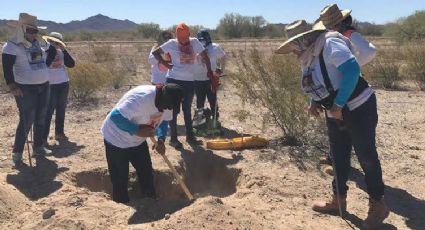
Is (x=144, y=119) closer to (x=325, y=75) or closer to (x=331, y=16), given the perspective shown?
(x=325, y=75)

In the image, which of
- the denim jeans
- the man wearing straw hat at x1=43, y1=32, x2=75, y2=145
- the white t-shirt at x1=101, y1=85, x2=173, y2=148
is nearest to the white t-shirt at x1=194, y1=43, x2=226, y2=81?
the denim jeans

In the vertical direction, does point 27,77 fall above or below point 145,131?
above

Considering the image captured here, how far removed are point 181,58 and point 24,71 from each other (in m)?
2.23

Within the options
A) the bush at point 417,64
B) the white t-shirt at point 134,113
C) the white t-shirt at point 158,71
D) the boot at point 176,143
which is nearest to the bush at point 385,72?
the bush at point 417,64

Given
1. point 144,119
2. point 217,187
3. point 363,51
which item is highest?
point 363,51

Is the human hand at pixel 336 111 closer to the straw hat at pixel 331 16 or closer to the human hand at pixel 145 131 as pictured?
the straw hat at pixel 331 16

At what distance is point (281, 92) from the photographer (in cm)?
788

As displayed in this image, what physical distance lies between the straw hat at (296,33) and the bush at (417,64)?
10.6m

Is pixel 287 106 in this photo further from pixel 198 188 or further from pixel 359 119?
pixel 359 119

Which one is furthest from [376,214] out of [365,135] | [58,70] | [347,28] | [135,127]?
[58,70]

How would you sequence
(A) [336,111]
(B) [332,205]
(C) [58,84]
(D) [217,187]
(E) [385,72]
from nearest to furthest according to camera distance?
(A) [336,111], (B) [332,205], (D) [217,187], (C) [58,84], (E) [385,72]

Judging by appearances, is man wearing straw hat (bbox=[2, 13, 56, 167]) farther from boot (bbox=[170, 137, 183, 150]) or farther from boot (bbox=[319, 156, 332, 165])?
boot (bbox=[319, 156, 332, 165])

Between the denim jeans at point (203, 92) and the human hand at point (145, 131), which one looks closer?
the human hand at point (145, 131)

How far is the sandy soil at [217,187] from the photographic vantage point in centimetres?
484
